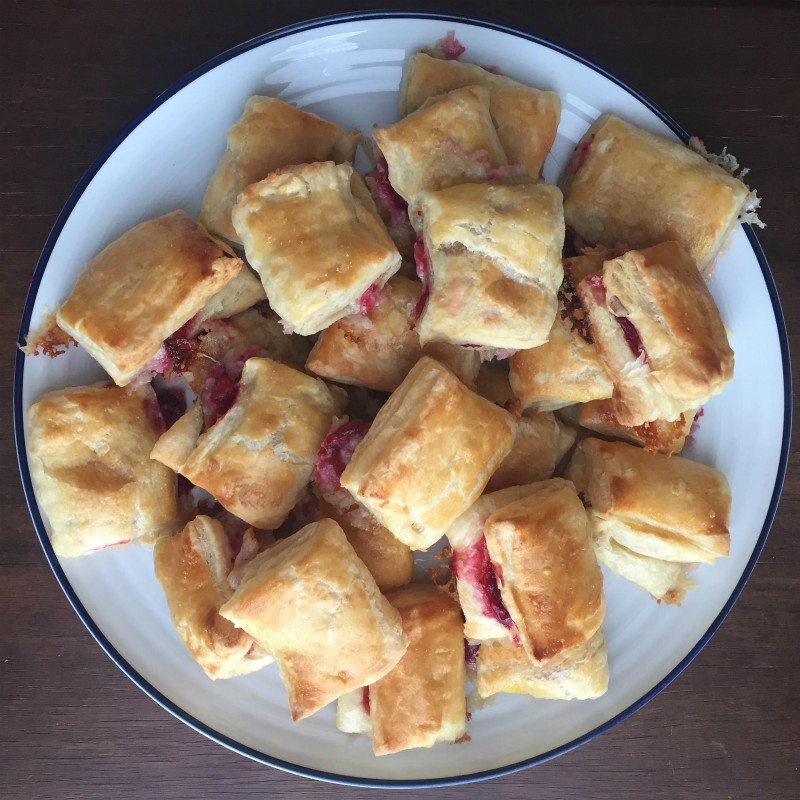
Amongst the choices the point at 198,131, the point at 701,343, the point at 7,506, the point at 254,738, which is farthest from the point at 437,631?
the point at 198,131

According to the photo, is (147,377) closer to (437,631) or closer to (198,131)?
(198,131)

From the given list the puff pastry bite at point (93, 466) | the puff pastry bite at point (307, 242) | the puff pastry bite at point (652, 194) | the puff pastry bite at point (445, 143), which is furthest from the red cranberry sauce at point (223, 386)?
the puff pastry bite at point (652, 194)

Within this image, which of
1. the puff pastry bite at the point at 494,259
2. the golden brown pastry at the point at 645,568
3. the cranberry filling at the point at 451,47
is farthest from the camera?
the golden brown pastry at the point at 645,568

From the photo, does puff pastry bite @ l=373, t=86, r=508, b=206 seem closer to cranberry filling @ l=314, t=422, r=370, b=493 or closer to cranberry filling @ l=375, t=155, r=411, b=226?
cranberry filling @ l=375, t=155, r=411, b=226

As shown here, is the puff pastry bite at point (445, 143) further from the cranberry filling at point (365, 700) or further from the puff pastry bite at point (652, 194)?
the cranberry filling at point (365, 700)

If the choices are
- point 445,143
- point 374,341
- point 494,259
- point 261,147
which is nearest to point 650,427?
point 494,259

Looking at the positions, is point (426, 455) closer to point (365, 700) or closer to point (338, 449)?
point (338, 449)

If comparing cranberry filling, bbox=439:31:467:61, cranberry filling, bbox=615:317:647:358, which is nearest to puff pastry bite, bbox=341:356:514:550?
cranberry filling, bbox=615:317:647:358
